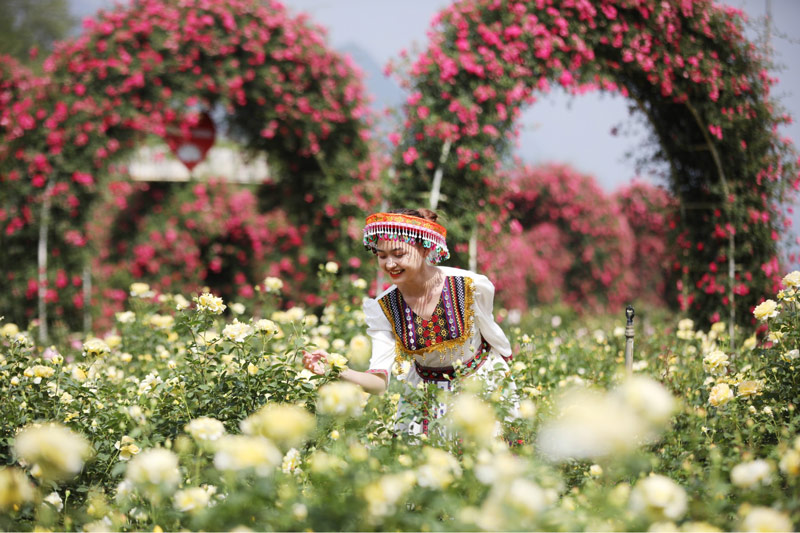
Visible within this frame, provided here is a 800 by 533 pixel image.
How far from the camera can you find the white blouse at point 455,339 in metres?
2.31

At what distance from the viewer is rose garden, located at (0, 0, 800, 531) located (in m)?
1.22

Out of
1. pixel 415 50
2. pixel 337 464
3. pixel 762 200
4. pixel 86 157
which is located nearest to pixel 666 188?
pixel 762 200

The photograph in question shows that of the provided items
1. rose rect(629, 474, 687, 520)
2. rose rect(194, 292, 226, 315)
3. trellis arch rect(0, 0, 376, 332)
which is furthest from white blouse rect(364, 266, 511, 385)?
trellis arch rect(0, 0, 376, 332)

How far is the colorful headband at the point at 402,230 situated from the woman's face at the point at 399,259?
0.9 inches

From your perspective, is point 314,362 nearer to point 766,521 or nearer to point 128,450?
point 128,450

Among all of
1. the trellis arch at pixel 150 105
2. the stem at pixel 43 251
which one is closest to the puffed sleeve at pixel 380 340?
the trellis arch at pixel 150 105

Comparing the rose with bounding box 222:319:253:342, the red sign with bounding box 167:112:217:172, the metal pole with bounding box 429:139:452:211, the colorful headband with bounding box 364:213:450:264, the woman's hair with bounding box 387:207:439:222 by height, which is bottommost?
the rose with bounding box 222:319:253:342

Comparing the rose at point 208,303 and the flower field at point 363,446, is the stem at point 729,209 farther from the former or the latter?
the rose at point 208,303

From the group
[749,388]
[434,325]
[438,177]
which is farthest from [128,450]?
[438,177]

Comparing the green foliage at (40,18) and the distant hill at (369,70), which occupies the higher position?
the green foliage at (40,18)

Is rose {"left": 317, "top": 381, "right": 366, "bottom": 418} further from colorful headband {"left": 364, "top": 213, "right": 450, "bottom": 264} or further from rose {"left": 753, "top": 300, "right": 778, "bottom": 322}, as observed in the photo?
rose {"left": 753, "top": 300, "right": 778, "bottom": 322}

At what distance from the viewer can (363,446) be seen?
1726mm

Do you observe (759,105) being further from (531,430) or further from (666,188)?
(531,430)

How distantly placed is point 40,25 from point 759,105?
19747 millimetres
